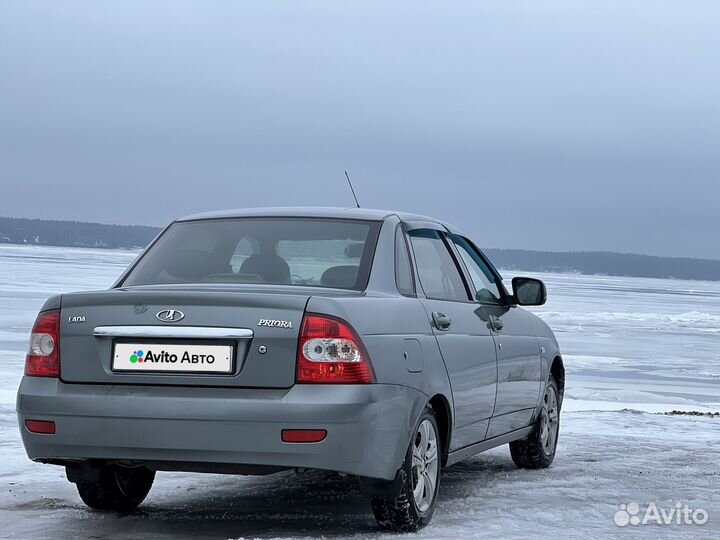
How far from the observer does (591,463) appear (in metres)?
8.77

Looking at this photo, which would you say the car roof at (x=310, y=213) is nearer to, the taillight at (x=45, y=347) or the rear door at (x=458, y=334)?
the rear door at (x=458, y=334)

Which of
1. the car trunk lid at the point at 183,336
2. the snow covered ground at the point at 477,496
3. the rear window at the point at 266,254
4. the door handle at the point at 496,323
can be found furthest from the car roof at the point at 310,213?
the snow covered ground at the point at 477,496

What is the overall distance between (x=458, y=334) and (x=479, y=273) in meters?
1.27

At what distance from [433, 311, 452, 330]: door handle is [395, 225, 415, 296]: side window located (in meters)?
0.18

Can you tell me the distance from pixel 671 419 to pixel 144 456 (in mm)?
8092

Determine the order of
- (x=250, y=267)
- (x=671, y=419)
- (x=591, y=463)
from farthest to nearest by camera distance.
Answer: (x=671, y=419), (x=591, y=463), (x=250, y=267)

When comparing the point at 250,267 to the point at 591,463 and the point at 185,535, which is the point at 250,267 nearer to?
the point at 185,535

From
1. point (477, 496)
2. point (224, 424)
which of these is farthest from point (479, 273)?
point (224, 424)

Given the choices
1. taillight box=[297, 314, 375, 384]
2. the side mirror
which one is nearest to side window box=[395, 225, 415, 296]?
taillight box=[297, 314, 375, 384]

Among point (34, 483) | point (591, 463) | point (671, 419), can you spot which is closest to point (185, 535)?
point (34, 483)

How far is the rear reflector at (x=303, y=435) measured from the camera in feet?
16.6

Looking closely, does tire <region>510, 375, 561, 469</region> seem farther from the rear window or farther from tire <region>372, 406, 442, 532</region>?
the rear window

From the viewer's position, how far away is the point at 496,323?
7.26 m

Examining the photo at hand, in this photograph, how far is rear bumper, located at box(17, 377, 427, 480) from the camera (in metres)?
5.08
